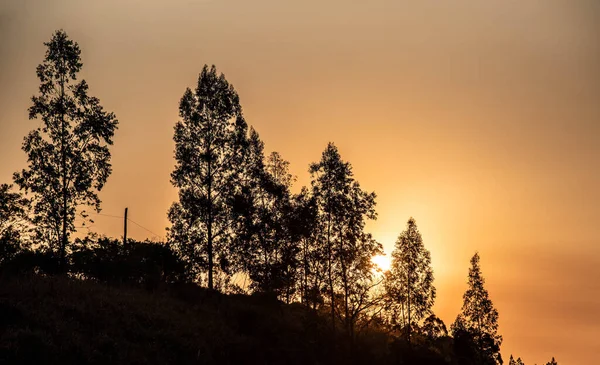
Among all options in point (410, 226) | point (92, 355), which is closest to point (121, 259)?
point (92, 355)

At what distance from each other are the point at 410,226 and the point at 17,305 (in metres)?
48.8

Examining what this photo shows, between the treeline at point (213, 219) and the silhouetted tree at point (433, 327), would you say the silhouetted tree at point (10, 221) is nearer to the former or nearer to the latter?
the treeline at point (213, 219)

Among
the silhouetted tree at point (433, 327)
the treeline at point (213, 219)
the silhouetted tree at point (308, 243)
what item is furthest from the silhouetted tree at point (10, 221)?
the silhouetted tree at point (433, 327)

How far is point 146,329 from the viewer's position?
30422 millimetres

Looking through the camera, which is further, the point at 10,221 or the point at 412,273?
the point at 412,273

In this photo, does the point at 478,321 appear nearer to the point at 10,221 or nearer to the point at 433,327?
the point at 433,327

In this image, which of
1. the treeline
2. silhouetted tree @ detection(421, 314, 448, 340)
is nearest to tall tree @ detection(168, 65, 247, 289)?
the treeline

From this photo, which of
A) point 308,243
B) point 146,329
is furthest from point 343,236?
Result: point 146,329

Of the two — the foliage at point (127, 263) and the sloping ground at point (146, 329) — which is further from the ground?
the foliage at point (127, 263)

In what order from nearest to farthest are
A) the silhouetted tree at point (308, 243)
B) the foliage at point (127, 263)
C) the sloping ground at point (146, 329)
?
the sloping ground at point (146, 329) → the foliage at point (127, 263) → the silhouetted tree at point (308, 243)

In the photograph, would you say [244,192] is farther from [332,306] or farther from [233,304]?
[332,306]

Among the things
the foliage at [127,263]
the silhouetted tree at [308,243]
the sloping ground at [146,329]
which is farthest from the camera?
the silhouetted tree at [308,243]

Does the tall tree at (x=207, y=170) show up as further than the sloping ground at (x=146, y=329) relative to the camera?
Yes

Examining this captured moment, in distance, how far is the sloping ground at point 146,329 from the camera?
2341 centimetres
